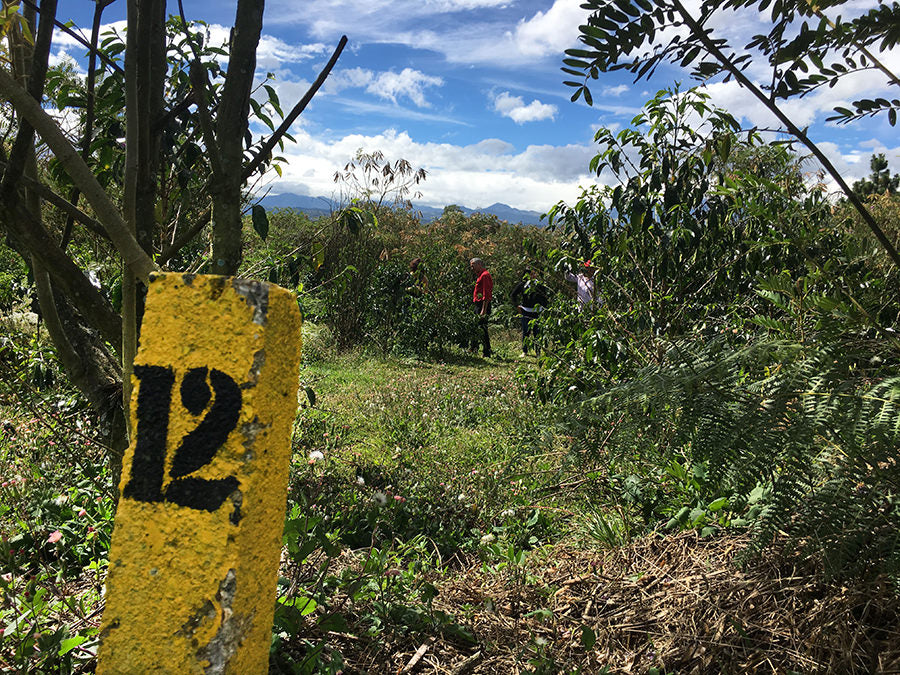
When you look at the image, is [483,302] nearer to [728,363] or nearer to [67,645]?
[728,363]

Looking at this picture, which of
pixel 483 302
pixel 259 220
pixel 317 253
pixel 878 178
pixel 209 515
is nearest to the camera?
pixel 209 515

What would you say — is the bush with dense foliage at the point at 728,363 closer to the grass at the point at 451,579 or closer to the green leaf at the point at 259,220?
the grass at the point at 451,579

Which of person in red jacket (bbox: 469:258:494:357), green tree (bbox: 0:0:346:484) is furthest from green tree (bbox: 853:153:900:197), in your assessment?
green tree (bbox: 0:0:346:484)

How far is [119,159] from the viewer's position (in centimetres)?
253

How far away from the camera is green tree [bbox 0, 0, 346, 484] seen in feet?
4.94

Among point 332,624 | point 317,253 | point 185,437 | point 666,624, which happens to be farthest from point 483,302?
point 185,437

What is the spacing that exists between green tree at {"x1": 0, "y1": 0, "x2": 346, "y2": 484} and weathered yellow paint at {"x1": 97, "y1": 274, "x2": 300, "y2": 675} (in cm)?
40

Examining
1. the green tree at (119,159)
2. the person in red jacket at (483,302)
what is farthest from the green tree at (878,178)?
the green tree at (119,159)

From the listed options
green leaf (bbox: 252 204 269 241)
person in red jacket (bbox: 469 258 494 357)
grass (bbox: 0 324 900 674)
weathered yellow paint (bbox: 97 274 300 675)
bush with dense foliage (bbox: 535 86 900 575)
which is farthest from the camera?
person in red jacket (bbox: 469 258 494 357)

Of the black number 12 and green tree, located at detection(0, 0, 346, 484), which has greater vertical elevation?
green tree, located at detection(0, 0, 346, 484)

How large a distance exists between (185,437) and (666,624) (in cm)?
156

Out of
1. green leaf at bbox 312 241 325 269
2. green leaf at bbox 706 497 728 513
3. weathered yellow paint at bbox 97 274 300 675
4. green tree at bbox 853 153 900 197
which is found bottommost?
green leaf at bbox 706 497 728 513

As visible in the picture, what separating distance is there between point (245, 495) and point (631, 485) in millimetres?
2206

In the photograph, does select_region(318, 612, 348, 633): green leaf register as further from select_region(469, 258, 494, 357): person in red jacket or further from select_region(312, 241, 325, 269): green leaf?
select_region(469, 258, 494, 357): person in red jacket
